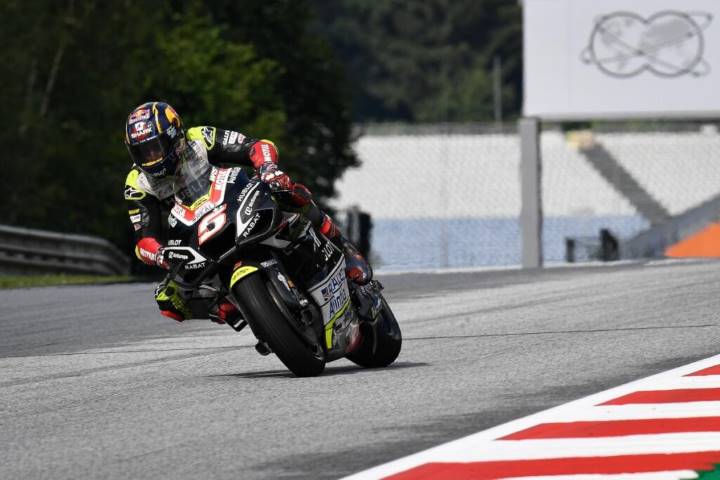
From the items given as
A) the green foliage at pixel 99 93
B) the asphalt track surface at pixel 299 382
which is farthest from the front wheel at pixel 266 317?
the green foliage at pixel 99 93

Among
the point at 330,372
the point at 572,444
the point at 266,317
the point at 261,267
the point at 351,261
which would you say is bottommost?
the point at 330,372

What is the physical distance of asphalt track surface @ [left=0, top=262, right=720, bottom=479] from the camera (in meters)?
7.05

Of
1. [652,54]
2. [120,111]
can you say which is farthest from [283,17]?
[652,54]

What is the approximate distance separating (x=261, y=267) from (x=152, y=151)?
904 millimetres

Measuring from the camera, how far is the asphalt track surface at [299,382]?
7.05m

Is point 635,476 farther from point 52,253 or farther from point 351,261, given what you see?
point 52,253

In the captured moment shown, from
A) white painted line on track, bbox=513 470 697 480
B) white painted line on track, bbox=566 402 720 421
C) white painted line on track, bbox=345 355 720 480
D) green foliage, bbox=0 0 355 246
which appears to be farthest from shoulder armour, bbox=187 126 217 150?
green foliage, bbox=0 0 355 246

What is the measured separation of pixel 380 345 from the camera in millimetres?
10000

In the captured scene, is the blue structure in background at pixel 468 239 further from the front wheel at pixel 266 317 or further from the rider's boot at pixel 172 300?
the front wheel at pixel 266 317

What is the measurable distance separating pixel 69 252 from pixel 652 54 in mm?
10371

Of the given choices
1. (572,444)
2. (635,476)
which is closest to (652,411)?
(572,444)

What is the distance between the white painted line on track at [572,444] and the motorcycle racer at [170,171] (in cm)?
226

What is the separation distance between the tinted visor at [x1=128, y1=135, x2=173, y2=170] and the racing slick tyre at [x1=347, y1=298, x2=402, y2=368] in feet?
5.38

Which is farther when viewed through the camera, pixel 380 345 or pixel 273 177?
pixel 380 345
